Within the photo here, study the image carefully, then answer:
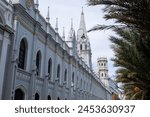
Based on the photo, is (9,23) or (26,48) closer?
(9,23)

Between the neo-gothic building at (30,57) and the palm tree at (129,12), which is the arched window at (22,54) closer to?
the neo-gothic building at (30,57)

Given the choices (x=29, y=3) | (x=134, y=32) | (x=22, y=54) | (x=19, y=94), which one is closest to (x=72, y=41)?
(x=29, y=3)

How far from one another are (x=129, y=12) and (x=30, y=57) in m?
14.0

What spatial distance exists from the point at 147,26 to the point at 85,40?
178 ft

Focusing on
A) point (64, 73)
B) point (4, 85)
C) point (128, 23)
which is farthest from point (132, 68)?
point (64, 73)

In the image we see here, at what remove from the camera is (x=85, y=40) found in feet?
205

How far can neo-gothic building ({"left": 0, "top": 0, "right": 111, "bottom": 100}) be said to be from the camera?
1716 centimetres

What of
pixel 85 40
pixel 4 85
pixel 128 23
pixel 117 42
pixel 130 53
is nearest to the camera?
pixel 128 23

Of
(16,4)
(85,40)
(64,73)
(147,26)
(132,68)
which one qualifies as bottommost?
(132,68)

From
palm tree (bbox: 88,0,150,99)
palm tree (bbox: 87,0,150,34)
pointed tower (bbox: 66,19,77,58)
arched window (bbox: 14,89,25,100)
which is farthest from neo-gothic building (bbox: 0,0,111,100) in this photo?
palm tree (bbox: 87,0,150,34)

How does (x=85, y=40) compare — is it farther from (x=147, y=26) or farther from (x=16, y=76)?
(x=147, y=26)

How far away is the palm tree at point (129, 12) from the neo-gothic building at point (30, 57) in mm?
9560

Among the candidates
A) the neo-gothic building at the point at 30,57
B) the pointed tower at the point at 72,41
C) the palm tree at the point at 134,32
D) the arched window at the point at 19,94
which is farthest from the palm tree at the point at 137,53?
the pointed tower at the point at 72,41

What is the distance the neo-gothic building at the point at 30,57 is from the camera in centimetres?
1716
